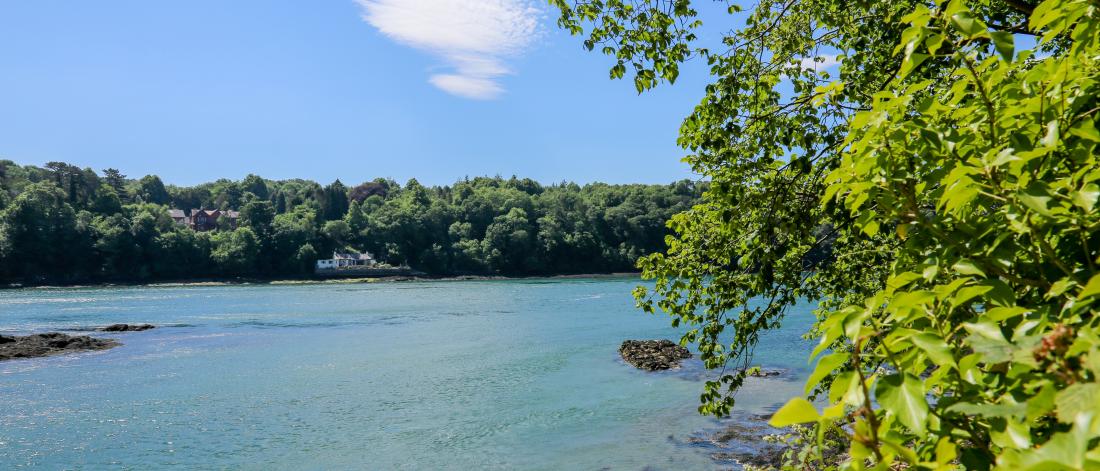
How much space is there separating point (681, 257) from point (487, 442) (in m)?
11.5

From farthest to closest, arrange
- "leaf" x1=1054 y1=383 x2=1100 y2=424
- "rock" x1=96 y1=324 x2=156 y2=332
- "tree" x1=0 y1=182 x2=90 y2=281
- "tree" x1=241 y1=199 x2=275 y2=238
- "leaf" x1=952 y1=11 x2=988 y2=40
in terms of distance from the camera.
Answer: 1. "tree" x1=241 y1=199 x2=275 y2=238
2. "tree" x1=0 y1=182 x2=90 y2=281
3. "rock" x1=96 y1=324 x2=156 y2=332
4. "leaf" x1=952 y1=11 x2=988 y2=40
5. "leaf" x1=1054 y1=383 x2=1100 y2=424

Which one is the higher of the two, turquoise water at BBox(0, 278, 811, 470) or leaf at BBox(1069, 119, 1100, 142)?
leaf at BBox(1069, 119, 1100, 142)

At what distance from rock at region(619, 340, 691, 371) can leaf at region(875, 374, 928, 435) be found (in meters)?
25.0

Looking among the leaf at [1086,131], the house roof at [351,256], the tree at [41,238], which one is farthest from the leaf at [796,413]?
the house roof at [351,256]

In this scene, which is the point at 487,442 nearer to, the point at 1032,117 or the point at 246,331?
the point at 1032,117

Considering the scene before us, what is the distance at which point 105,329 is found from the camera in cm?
4253

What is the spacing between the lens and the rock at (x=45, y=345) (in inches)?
1270

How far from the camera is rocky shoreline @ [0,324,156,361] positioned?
32.2 meters

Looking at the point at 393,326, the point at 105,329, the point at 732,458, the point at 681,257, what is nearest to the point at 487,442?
the point at 732,458

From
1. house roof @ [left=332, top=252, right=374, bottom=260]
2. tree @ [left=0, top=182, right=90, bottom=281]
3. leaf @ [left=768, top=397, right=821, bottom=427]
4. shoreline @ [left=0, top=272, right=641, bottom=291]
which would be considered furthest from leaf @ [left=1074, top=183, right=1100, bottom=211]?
house roof @ [left=332, top=252, right=374, bottom=260]

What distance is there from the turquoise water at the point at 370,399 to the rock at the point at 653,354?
0.76m

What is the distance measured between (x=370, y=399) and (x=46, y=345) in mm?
22785

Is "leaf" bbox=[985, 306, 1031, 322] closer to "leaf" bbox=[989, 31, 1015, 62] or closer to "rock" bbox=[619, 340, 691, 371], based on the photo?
"leaf" bbox=[989, 31, 1015, 62]

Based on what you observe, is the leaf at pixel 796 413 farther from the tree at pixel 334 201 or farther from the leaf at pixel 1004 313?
→ the tree at pixel 334 201
